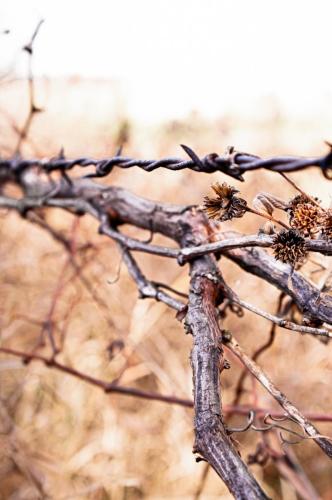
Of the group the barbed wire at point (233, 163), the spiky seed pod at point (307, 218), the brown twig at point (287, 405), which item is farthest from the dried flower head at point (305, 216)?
the brown twig at point (287, 405)

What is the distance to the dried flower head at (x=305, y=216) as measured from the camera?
800 mm

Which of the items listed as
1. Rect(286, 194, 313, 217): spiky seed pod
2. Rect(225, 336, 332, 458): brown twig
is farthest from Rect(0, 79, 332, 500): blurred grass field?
Rect(286, 194, 313, 217): spiky seed pod

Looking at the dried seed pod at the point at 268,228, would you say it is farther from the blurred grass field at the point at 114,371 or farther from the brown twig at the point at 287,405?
the blurred grass field at the point at 114,371

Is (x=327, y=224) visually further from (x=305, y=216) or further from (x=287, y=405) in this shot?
(x=287, y=405)

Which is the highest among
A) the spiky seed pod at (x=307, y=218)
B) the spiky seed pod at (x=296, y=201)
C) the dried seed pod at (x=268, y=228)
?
the dried seed pod at (x=268, y=228)

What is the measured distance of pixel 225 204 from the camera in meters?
0.80

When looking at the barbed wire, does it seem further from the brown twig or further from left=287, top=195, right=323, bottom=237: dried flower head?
the brown twig

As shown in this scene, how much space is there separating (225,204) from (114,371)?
5.63 feet

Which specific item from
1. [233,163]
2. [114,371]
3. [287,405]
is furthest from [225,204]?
[114,371]

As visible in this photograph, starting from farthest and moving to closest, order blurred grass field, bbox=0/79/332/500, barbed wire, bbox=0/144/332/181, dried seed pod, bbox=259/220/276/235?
blurred grass field, bbox=0/79/332/500 < dried seed pod, bbox=259/220/276/235 < barbed wire, bbox=0/144/332/181

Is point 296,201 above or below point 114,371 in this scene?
below

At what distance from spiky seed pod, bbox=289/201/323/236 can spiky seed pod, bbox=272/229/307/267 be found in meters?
0.01

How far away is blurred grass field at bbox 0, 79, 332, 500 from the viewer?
81.7 inches

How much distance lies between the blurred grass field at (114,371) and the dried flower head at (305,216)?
1.06m
